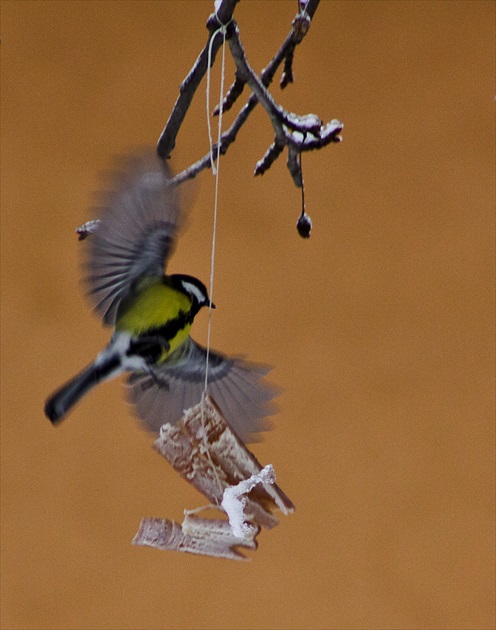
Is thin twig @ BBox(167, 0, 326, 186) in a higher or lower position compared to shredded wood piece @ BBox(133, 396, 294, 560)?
higher

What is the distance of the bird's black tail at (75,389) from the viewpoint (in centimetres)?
70

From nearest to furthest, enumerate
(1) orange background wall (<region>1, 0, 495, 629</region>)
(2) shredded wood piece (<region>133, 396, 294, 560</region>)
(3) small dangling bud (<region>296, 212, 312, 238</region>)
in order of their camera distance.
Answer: (2) shredded wood piece (<region>133, 396, 294, 560</region>) → (3) small dangling bud (<region>296, 212, 312, 238</region>) → (1) orange background wall (<region>1, 0, 495, 629</region>)

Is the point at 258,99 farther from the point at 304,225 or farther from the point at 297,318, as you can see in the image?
the point at 297,318

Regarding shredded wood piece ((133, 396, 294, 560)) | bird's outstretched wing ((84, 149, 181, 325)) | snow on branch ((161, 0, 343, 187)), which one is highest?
snow on branch ((161, 0, 343, 187))

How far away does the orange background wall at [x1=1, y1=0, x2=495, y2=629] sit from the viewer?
1.46 meters

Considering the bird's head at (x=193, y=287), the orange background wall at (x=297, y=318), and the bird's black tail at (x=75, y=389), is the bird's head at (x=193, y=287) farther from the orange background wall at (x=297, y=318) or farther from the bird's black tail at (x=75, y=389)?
the orange background wall at (x=297, y=318)

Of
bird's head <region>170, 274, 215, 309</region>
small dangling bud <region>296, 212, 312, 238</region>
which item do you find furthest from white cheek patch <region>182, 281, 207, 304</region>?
small dangling bud <region>296, 212, 312, 238</region>

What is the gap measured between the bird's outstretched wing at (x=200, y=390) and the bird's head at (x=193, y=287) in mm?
67

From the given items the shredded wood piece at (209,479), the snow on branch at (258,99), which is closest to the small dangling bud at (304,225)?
the snow on branch at (258,99)

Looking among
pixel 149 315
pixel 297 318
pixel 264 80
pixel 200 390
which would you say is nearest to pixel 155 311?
pixel 149 315

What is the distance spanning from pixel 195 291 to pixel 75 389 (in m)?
0.14

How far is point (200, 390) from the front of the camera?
84cm

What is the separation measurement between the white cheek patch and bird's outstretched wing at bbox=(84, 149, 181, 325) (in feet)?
0.12

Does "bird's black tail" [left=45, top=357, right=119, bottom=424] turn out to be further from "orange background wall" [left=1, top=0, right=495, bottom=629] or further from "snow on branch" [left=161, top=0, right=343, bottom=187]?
"orange background wall" [left=1, top=0, right=495, bottom=629]
